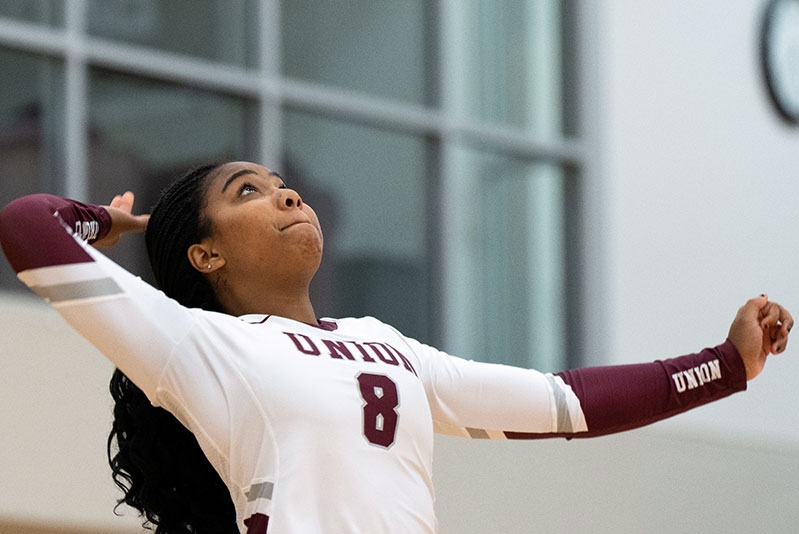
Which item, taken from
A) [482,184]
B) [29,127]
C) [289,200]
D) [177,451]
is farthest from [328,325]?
[482,184]

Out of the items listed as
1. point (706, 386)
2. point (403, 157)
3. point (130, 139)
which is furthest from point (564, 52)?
point (706, 386)

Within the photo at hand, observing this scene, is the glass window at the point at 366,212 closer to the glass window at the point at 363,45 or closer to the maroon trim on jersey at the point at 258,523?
the glass window at the point at 363,45

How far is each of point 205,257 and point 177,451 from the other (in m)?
0.34

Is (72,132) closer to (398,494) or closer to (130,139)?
(130,139)

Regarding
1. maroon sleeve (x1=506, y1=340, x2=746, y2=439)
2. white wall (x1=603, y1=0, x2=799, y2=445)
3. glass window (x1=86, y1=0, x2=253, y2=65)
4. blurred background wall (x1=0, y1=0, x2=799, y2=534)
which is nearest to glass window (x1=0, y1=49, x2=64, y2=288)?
blurred background wall (x1=0, y1=0, x2=799, y2=534)

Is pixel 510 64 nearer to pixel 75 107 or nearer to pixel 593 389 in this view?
pixel 75 107

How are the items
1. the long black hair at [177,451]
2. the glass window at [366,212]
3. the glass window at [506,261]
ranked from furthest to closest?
the glass window at [506,261] → the glass window at [366,212] → the long black hair at [177,451]

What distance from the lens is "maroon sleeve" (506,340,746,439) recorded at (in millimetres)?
2521

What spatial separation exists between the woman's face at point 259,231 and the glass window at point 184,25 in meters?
2.82

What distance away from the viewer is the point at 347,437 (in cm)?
216

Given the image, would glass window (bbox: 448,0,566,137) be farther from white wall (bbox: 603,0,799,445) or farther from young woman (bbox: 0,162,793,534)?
young woman (bbox: 0,162,793,534)

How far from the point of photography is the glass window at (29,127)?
4738mm

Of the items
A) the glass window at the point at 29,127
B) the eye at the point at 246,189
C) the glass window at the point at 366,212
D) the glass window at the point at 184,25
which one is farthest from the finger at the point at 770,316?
the glass window at the point at 184,25

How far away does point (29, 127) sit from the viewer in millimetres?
4816
